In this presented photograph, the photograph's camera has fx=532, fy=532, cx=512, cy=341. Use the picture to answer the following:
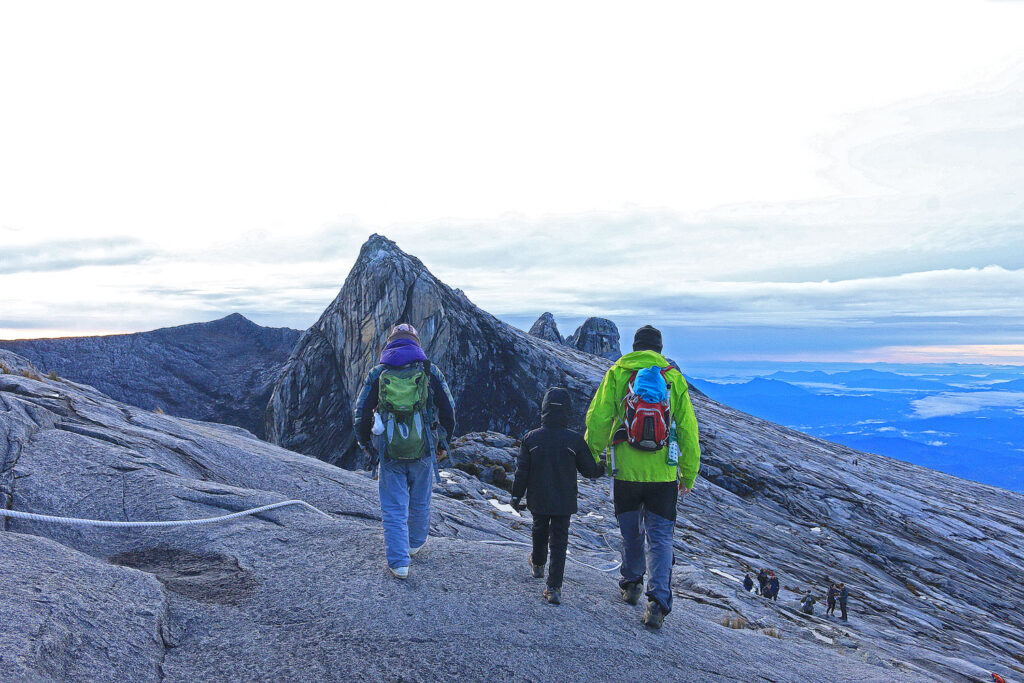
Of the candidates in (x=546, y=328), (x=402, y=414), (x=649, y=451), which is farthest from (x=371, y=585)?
(x=546, y=328)

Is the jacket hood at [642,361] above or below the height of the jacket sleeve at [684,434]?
above

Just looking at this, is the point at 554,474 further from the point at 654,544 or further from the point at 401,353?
the point at 401,353

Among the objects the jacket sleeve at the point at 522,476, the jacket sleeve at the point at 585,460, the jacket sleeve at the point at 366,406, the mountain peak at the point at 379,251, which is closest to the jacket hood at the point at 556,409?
the jacket sleeve at the point at 585,460

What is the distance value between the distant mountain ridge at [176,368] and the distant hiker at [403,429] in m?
46.2

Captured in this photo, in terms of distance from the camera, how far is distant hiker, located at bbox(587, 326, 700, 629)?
23.8 ft

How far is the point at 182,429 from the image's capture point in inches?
587

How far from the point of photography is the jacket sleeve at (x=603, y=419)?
7.63 metres

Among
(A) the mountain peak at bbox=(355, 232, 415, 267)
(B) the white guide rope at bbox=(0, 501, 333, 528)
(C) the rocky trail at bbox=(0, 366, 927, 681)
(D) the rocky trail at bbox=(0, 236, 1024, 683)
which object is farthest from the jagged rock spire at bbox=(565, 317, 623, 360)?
(B) the white guide rope at bbox=(0, 501, 333, 528)

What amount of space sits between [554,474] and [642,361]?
6.66ft

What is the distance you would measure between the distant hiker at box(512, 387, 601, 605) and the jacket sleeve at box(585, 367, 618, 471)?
0.54 ft

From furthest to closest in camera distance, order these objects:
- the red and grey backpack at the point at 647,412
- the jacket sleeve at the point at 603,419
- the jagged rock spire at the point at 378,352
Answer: the jagged rock spire at the point at 378,352 < the jacket sleeve at the point at 603,419 < the red and grey backpack at the point at 647,412

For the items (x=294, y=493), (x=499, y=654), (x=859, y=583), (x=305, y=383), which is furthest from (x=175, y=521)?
(x=305, y=383)

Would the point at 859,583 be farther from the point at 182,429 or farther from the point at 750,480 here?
the point at 182,429

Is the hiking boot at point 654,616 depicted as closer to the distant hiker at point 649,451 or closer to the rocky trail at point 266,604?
the distant hiker at point 649,451
